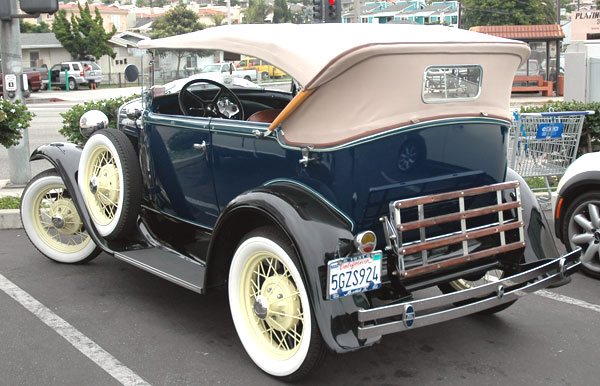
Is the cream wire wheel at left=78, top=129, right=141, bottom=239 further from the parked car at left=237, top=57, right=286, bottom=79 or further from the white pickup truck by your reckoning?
the parked car at left=237, top=57, right=286, bottom=79

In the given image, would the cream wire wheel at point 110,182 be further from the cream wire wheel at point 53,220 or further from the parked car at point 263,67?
the parked car at point 263,67

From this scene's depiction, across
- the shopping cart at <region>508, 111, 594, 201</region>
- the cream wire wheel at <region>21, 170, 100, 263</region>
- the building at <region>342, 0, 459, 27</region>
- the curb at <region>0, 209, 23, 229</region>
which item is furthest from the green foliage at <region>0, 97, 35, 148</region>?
the building at <region>342, 0, 459, 27</region>

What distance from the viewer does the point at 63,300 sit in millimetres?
5070

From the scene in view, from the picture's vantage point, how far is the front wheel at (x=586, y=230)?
5.34 m

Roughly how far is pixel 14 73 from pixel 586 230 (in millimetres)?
6875

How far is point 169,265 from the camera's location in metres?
4.61

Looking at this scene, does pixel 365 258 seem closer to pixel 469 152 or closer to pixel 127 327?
pixel 469 152

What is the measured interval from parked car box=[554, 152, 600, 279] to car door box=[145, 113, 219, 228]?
2826mm

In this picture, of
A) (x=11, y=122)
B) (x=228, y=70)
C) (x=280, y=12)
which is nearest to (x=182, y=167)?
(x=228, y=70)

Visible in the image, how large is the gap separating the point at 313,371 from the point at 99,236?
228 cm

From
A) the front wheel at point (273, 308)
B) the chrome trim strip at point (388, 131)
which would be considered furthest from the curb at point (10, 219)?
the chrome trim strip at point (388, 131)

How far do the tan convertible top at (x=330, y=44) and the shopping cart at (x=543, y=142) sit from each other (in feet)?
10.1

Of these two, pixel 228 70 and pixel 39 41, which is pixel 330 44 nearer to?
pixel 228 70

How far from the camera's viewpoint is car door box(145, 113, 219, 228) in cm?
461
